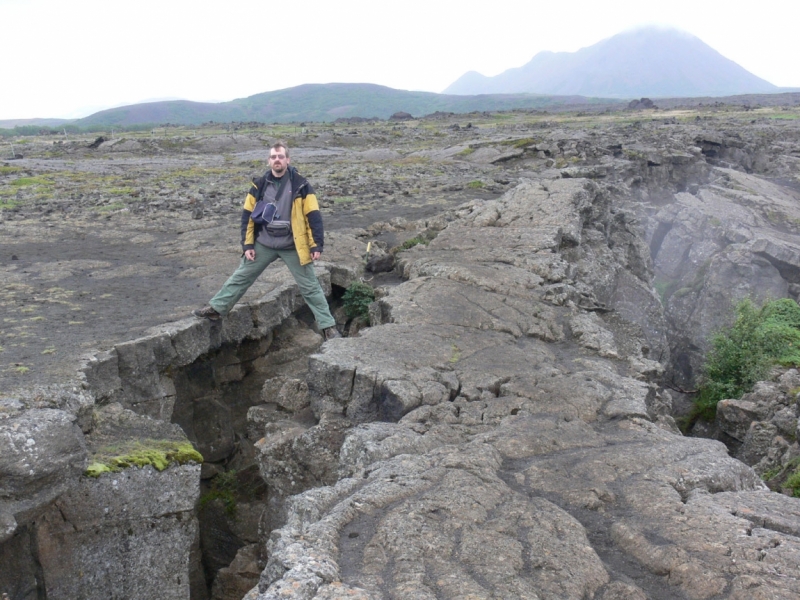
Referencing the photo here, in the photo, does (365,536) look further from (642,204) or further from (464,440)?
(642,204)

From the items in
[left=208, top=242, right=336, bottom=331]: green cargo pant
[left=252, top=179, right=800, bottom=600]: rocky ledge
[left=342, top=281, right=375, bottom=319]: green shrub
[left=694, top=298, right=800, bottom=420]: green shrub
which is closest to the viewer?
[left=252, top=179, right=800, bottom=600]: rocky ledge

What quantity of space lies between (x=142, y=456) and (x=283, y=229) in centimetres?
296

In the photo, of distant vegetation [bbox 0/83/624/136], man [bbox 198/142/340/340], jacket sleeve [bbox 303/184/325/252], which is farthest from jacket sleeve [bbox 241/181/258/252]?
distant vegetation [bbox 0/83/624/136]

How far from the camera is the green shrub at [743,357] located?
11867 mm

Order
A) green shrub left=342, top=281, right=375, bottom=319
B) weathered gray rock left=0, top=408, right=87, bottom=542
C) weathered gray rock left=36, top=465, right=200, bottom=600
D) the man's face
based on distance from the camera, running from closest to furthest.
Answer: weathered gray rock left=0, top=408, right=87, bottom=542 < weathered gray rock left=36, top=465, right=200, bottom=600 < the man's face < green shrub left=342, top=281, right=375, bottom=319

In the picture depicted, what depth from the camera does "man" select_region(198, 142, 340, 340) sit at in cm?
757

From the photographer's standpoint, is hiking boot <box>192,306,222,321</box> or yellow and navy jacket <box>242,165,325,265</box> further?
hiking boot <box>192,306,222,321</box>

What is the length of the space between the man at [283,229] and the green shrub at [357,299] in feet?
6.42

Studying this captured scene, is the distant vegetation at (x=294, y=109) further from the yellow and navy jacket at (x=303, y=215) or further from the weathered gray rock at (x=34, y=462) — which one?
the weathered gray rock at (x=34, y=462)

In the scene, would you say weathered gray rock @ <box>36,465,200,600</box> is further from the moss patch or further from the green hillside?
the green hillside

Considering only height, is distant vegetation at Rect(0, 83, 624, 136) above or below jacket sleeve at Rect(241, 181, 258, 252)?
above

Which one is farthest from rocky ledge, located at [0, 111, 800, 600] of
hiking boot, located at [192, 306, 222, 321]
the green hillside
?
the green hillside

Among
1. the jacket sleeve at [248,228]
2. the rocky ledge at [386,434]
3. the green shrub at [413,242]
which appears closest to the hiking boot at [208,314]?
the rocky ledge at [386,434]

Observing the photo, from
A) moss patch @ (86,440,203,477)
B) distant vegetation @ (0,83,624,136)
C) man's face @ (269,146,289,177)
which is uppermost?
distant vegetation @ (0,83,624,136)
